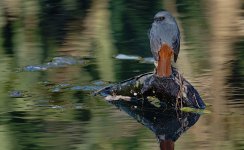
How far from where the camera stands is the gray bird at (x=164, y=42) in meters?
5.65

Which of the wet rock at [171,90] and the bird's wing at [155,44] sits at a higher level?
the bird's wing at [155,44]

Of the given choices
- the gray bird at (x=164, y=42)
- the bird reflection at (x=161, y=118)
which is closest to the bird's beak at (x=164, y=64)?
the gray bird at (x=164, y=42)

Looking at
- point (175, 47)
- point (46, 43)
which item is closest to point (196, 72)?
point (175, 47)

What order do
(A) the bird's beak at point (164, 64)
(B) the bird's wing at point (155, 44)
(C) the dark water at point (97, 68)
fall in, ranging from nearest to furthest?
(C) the dark water at point (97, 68)
(A) the bird's beak at point (164, 64)
(B) the bird's wing at point (155, 44)

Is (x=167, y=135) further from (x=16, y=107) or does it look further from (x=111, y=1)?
(x=111, y=1)

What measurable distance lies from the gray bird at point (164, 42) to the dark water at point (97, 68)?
1.26 ft

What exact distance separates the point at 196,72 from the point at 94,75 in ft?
2.67

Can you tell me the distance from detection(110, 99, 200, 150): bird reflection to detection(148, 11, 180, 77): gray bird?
263 millimetres

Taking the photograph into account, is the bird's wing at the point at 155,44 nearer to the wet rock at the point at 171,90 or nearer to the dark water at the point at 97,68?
the wet rock at the point at 171,90

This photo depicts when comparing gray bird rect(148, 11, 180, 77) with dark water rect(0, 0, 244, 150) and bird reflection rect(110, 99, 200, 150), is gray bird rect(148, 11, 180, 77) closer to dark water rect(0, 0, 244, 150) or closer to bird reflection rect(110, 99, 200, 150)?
bird reflection rect(110, 99, 200, 150)

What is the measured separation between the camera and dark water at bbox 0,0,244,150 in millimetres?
5086

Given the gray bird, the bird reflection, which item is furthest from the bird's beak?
the bird reflection

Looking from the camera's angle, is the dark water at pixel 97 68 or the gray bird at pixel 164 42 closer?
the dark water at pixel 97 68

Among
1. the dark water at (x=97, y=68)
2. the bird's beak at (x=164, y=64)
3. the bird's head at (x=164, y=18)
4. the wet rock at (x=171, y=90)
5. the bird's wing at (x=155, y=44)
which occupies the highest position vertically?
the bird's head at (x=164, y=18)
